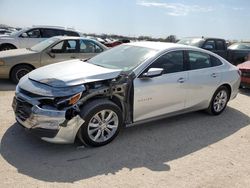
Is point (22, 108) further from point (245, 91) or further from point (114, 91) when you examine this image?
point (245, 91)

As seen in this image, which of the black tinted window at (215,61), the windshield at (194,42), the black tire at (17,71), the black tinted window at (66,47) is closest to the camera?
the black tinted window at (215,61)

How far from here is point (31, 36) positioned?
11828mm

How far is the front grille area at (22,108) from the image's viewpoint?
4.14 meters

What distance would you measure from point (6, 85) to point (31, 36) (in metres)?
4.20

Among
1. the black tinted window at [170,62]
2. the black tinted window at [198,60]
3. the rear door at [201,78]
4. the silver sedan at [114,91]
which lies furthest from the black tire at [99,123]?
the black tinted window at [198,60]

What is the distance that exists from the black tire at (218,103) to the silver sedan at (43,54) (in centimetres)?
436

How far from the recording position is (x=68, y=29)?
12.0 meters

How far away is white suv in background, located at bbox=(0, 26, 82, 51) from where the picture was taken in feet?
38.2

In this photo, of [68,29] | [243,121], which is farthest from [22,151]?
[68,29]

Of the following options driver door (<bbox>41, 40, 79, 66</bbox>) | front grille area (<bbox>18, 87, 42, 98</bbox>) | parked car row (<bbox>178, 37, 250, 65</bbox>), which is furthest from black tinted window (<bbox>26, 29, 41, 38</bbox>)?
front grille area (<bbox>18, 87, 42, 98</bbox>)

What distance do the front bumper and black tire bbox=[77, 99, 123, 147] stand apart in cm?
14

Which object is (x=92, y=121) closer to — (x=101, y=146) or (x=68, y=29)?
(x=101, y=146)

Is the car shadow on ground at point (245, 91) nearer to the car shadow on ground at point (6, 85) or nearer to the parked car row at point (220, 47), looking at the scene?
the parked car row at point (220, 47)

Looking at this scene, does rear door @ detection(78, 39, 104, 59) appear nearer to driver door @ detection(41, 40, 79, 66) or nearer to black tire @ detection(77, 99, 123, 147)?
driver door @ detection(41, 40, 79, 66)
